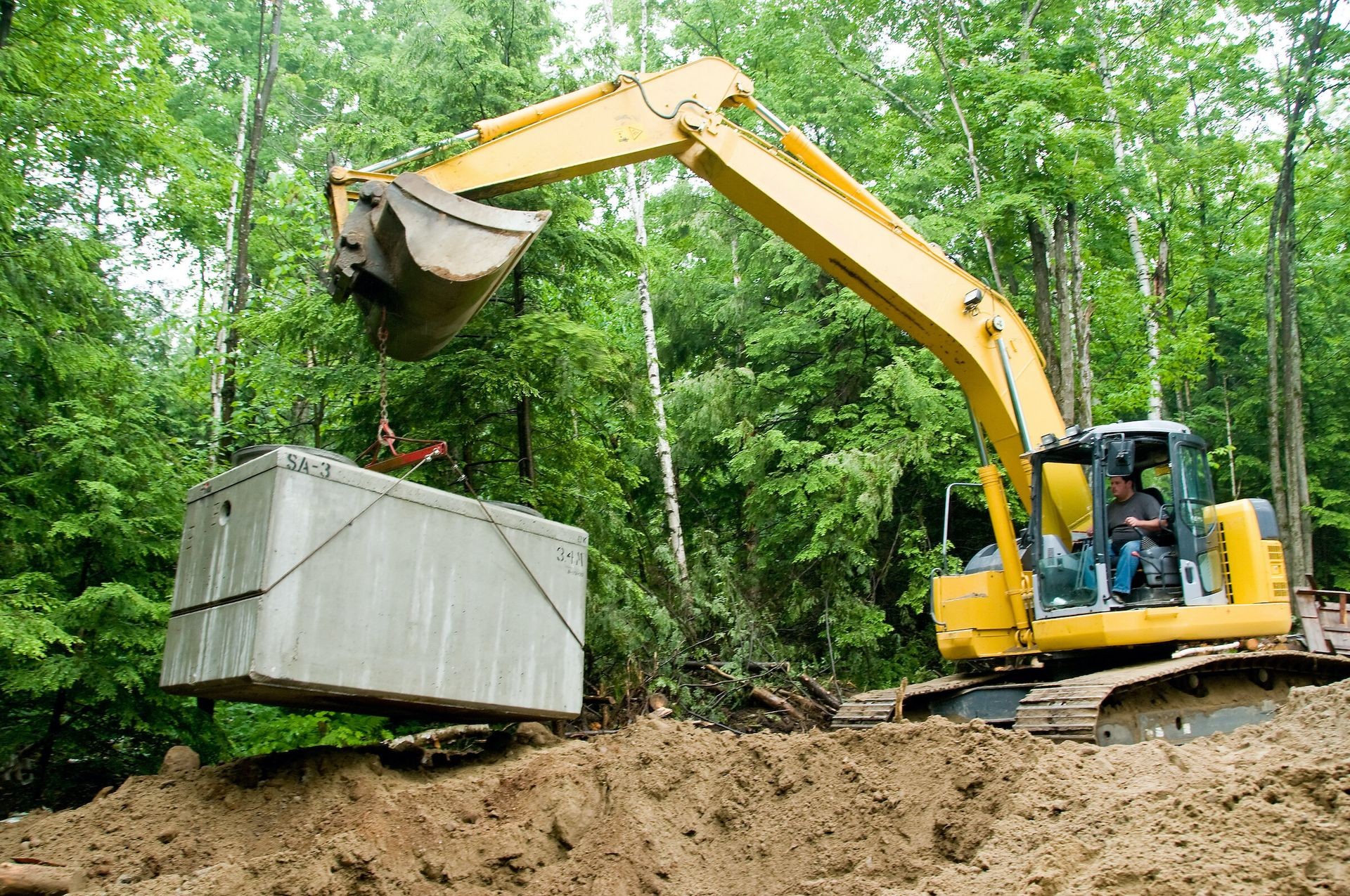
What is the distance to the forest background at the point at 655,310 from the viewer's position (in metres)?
8.23

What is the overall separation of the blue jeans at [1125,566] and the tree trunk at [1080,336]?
7.16 meters

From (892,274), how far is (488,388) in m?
3.50

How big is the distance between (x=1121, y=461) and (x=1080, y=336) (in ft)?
26.7

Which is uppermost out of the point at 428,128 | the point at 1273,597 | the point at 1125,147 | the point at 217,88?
the point at 217,88

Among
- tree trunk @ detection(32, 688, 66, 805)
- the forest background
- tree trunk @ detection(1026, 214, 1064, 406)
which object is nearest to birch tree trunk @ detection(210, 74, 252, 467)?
the forest background

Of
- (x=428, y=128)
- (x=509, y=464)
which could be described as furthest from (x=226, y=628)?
(x=428, y=128)

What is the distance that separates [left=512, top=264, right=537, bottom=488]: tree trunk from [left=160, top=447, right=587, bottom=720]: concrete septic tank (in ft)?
10.9

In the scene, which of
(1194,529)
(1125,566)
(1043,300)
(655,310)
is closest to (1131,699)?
(1125,566)

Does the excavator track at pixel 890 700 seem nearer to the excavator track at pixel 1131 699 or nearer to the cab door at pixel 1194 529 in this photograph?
the excavator track at pixel 1131 699

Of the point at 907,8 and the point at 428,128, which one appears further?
the point at 907,8

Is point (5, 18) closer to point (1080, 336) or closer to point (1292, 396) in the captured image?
point (1080, 336)

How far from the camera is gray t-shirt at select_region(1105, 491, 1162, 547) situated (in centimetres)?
702

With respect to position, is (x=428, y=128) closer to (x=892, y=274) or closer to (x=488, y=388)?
(x=488, y=388)

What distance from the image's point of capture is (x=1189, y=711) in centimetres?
700
